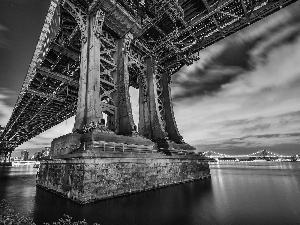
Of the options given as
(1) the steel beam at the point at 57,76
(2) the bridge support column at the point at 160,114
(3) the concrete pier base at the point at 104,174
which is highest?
(1) the steel beam at the point at 57,76

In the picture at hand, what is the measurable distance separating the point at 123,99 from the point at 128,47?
424 centimetres

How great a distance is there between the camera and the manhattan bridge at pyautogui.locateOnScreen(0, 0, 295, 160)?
31.7ft

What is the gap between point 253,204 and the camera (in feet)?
23.2

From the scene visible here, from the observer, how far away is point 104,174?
23.0 ft

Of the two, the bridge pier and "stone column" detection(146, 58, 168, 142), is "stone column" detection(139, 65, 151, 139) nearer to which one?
the bridge pier

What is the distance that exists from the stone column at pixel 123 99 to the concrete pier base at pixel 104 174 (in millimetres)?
1904

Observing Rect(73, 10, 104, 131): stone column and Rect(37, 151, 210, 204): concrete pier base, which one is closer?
Rect(37, 151, 210, 204): concrete pier base

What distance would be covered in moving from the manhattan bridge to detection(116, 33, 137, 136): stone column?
0.06m

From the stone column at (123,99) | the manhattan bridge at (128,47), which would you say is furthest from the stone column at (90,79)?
the stone column at (123,99)

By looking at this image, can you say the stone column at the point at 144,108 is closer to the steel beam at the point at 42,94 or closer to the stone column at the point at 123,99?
the stone column at the point at 123,99

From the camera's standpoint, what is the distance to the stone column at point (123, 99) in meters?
9.98

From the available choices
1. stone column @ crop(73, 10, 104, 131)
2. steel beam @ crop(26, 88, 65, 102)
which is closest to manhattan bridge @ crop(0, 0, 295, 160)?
stone column @ crop(73, 10, 104, 131)

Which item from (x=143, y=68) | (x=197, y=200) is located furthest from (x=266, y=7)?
(x=197, y=200)

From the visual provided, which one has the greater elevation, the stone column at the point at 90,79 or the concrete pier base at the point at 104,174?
the stone column at the point at 90,79
